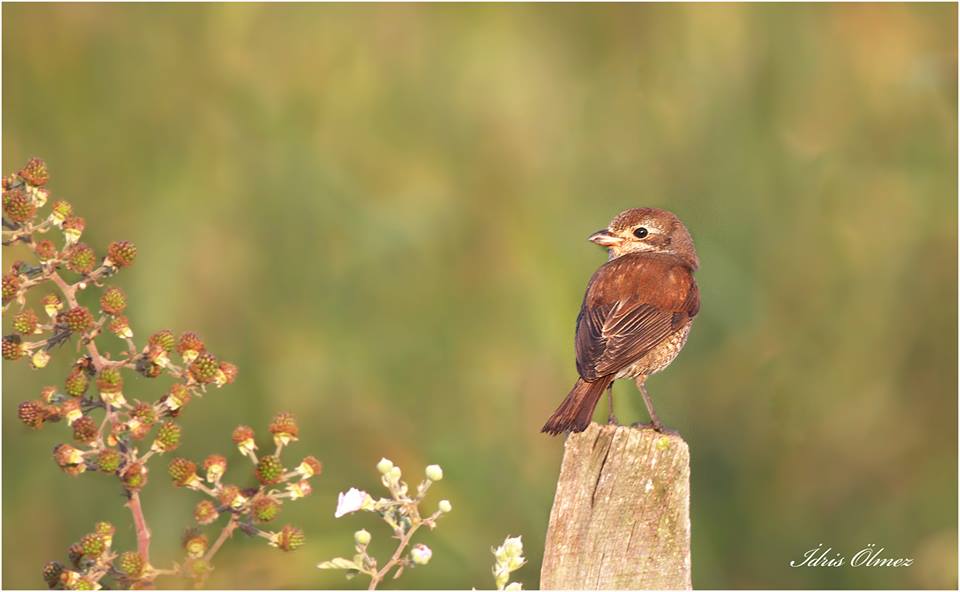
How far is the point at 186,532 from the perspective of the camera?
2084 mm

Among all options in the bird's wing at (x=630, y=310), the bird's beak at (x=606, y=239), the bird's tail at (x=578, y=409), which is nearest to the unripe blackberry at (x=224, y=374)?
the bird's tail at (x=578, y=409)

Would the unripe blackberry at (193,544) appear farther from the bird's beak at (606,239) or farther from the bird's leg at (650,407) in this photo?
the bird's beak at (606,239)

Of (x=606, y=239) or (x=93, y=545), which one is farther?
(x=606, y=239)

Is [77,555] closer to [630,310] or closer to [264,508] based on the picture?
[264,508]

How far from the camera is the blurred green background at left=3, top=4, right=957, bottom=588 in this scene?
511 cm

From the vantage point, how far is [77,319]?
2141 mm

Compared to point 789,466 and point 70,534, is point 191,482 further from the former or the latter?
point 789,466

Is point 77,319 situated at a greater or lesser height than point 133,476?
greater

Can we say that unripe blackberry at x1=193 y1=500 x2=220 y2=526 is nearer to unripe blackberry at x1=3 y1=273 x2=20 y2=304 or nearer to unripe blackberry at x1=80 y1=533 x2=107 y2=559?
unripe blackberry at x1=80 y1=533 x2=107 y2=559

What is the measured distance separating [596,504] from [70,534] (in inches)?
108

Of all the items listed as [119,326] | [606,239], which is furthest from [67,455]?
[606,239]

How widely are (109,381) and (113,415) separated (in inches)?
2.1

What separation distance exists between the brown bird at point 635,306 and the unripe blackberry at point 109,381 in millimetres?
1687

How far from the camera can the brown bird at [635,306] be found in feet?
13.2
